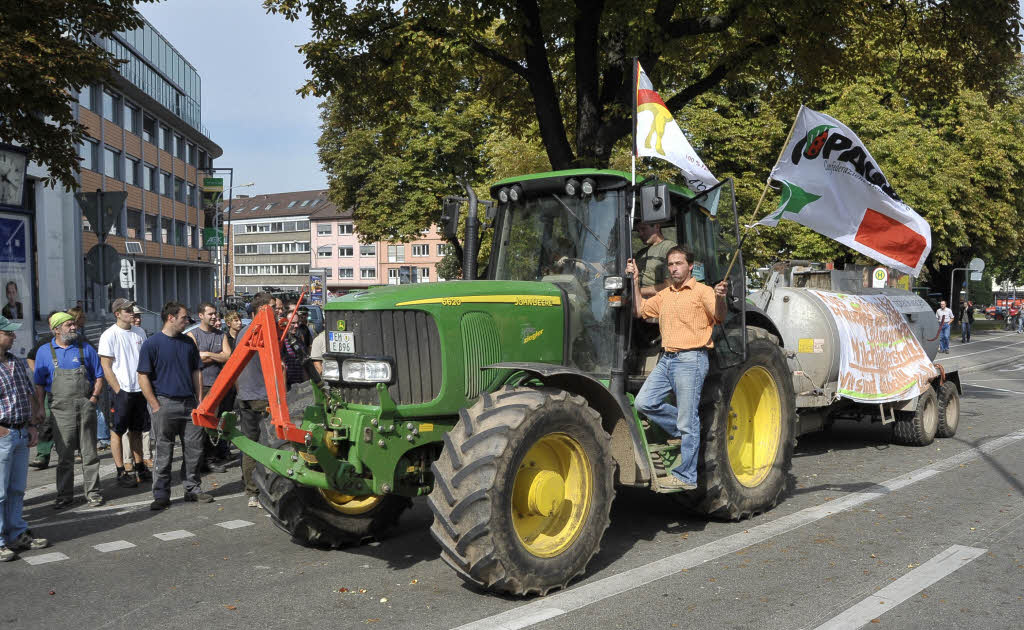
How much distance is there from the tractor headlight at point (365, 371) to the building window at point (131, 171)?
151 feet


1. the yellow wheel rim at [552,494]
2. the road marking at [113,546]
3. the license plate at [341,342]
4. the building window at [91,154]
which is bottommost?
the road marking at [113,546]

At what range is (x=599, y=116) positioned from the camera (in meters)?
12.2

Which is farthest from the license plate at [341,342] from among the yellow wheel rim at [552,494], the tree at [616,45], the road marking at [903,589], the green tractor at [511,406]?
the tree at [616,45]

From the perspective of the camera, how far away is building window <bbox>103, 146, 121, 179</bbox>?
4291cm

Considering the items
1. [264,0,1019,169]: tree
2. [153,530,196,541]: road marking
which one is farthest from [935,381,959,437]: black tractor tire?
[153,530,196,541]: road marking

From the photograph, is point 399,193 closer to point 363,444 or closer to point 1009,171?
point 1009,171

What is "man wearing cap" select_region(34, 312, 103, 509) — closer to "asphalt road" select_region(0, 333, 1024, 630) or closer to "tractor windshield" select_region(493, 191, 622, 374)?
"asphalt road" select_region(0, 333, 1024, 630)

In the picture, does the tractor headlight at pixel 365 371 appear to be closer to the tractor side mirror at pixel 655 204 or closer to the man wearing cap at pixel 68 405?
the tractor side mirror at pixel 655 204

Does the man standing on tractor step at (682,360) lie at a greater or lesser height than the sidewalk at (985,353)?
greater

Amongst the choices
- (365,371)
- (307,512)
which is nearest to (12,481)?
(307,512)

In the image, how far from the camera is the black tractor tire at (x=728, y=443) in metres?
6.60

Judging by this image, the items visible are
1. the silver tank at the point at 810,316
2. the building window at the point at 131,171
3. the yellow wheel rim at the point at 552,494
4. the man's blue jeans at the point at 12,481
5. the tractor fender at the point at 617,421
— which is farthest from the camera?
the building window at the point at 131,171

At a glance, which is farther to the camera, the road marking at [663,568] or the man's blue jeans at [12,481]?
the man's blue jeans at [12,481]

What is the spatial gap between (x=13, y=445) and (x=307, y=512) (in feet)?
8.00
